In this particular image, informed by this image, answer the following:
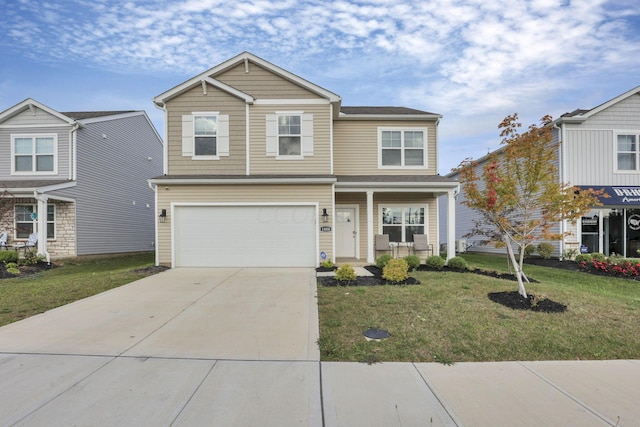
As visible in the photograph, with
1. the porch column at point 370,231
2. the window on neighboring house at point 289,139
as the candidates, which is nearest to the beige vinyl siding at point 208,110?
the window on neighboring house at point 289,139

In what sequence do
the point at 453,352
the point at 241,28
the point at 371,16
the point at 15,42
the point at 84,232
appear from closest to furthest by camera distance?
the point at 453,352 < the point at 371,16 < the point at 241,28 < the point at 15,42 < the point at 84,232

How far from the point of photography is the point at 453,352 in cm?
407

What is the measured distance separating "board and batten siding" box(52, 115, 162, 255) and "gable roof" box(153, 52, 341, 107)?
245 inches

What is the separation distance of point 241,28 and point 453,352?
38.0 feet

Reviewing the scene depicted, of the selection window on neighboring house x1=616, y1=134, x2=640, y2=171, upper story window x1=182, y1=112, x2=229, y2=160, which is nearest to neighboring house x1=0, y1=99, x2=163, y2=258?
upper story window x1=182, y1=112, x2=229, y2=160

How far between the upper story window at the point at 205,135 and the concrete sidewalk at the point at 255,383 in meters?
7.34

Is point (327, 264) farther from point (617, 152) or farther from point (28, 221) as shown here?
point (28, 221)

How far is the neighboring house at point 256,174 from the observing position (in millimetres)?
11047

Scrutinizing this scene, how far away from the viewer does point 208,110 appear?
11.5m

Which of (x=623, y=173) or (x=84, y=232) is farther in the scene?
(x=84, y=232)

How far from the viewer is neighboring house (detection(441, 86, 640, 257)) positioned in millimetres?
13305

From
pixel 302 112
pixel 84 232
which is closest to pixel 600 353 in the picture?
pixel 302 112

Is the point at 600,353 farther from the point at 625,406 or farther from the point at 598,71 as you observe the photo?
the point at 598,71

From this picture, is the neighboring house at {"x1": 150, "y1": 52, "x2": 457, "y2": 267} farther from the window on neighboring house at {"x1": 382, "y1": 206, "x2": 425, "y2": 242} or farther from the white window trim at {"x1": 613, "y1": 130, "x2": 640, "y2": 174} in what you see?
the white window trim at {"x1": 613, "y1": 130, "x2": 640, "y2": 174}
